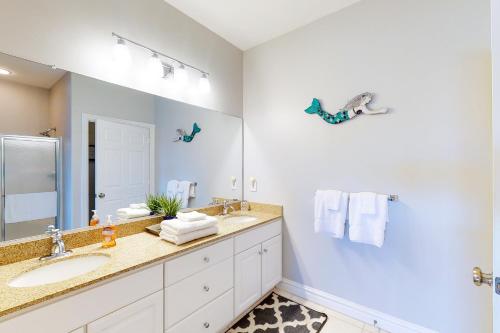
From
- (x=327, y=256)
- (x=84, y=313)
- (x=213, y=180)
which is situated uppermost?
(x=213, y=180)

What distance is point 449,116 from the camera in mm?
1528

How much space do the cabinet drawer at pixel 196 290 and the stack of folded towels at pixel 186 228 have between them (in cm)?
23

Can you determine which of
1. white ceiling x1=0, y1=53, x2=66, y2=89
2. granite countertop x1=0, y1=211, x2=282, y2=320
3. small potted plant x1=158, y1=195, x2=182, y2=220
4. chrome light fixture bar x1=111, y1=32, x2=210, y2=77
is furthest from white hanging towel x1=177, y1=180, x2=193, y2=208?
white ceiling x1=0, y1=53, x2=66, y2=89

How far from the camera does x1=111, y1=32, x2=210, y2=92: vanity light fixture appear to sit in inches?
62.1

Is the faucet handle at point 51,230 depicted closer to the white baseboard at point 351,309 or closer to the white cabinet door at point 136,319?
the white cabinet door at point 136,319

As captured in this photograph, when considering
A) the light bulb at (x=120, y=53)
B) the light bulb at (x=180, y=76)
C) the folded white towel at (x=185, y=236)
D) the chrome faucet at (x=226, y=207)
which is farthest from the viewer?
the chrome faucet at (x=226, y=207)

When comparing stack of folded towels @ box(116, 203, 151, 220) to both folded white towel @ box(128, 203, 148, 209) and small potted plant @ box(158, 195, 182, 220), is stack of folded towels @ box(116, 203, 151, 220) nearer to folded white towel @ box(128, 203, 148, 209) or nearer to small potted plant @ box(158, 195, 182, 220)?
folded white towel @ box(128, 203, 148, 209)

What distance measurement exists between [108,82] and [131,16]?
537 mm

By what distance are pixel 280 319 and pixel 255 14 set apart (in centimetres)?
260

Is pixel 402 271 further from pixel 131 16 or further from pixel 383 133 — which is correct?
pixel 131 16

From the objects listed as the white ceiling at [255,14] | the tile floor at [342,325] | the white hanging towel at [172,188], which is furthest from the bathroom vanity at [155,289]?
the white ceiling at [255,14]

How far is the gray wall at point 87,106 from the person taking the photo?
4.80 ft

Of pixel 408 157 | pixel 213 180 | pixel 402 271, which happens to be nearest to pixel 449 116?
pixel 408 157

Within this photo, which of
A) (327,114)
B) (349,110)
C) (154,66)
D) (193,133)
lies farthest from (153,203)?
(349,110)
